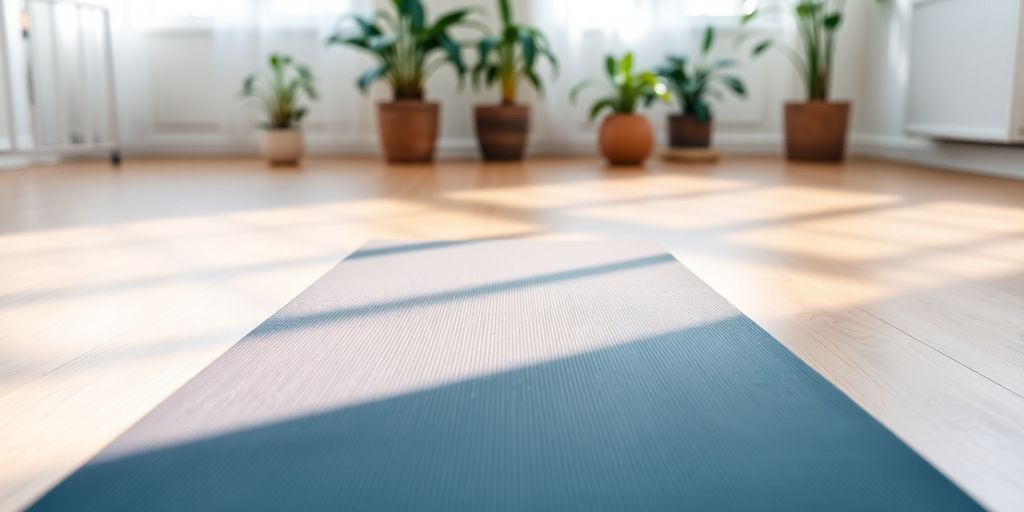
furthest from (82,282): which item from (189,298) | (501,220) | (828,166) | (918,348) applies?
(828,166)

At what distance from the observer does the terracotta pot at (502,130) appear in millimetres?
3410

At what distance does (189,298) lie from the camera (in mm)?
1064

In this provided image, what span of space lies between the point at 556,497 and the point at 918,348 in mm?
489

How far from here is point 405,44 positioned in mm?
3449

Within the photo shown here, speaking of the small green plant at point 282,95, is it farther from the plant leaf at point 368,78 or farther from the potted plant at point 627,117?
the potted plant at point 627,117

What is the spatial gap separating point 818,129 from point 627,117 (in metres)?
0.71

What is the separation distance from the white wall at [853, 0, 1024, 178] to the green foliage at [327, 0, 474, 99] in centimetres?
159

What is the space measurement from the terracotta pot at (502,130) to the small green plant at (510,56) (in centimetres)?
9

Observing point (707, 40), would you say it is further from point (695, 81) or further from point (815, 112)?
point (815, 112)

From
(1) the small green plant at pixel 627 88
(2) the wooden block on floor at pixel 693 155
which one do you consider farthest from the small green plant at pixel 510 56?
(2) the wooden block on floor at pixel 693 155

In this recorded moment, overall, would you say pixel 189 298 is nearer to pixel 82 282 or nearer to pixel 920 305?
pixel 82 282

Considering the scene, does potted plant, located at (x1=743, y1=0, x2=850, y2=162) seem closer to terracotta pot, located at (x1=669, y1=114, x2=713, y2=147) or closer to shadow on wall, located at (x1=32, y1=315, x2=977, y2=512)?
terracotta pot, located at (x1=669, y1=114, x2=713, y2=147)

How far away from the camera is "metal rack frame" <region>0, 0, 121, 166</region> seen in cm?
283

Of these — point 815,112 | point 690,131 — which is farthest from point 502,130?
point 815,112
